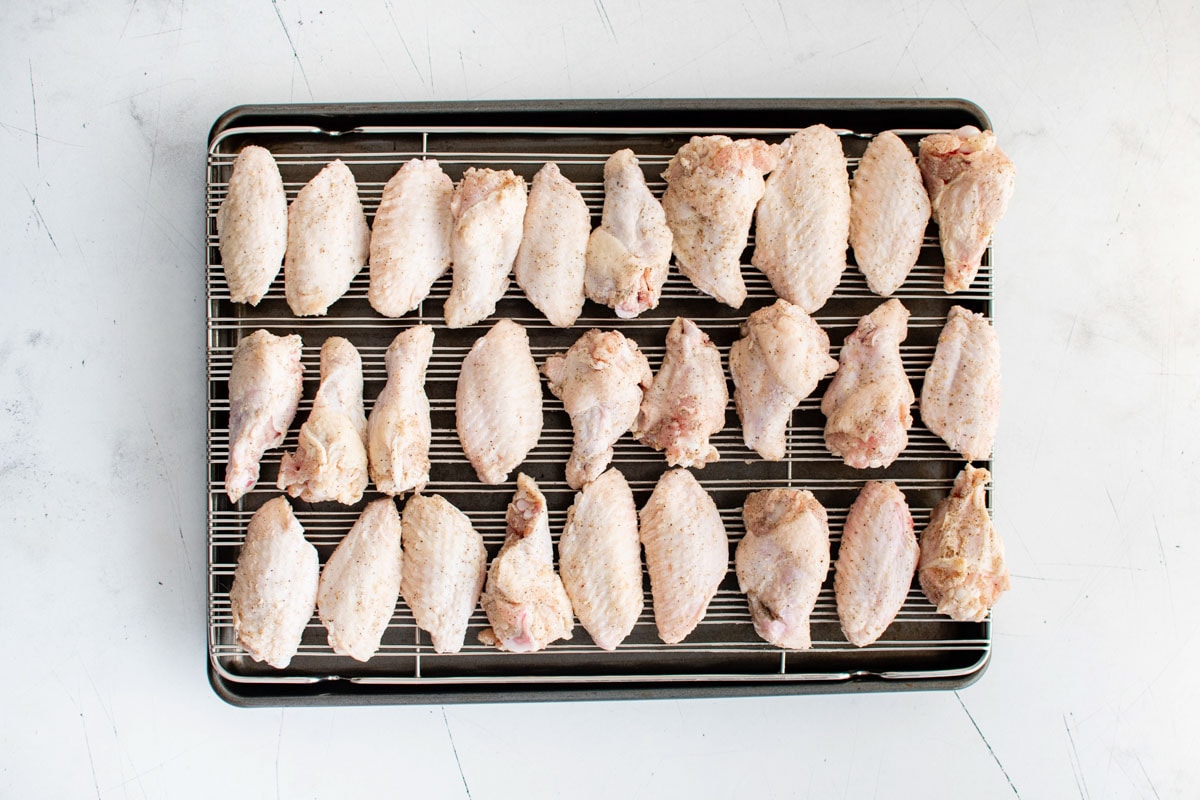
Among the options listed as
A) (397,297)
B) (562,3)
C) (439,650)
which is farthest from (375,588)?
(562,3)

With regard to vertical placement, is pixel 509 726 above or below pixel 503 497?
below

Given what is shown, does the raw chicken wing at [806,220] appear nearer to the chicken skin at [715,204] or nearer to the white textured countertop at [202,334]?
the chicken skin at [715,204]

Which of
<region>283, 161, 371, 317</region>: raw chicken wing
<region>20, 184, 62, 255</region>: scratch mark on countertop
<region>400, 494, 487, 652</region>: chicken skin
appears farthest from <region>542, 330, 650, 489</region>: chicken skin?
<region>20, 184, 62, 255</region>: scratch mark on countertop

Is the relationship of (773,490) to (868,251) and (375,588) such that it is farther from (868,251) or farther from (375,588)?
(375,588)

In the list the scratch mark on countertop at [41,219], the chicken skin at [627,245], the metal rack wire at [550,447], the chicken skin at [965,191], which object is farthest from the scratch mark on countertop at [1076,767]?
the scratch mark on countertop at [41,219]

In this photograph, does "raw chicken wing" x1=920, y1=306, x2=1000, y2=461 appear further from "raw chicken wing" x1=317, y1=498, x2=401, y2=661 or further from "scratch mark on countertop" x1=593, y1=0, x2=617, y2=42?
"raw chicken wing" x1=317, y1=498, x2=401, y2=661
